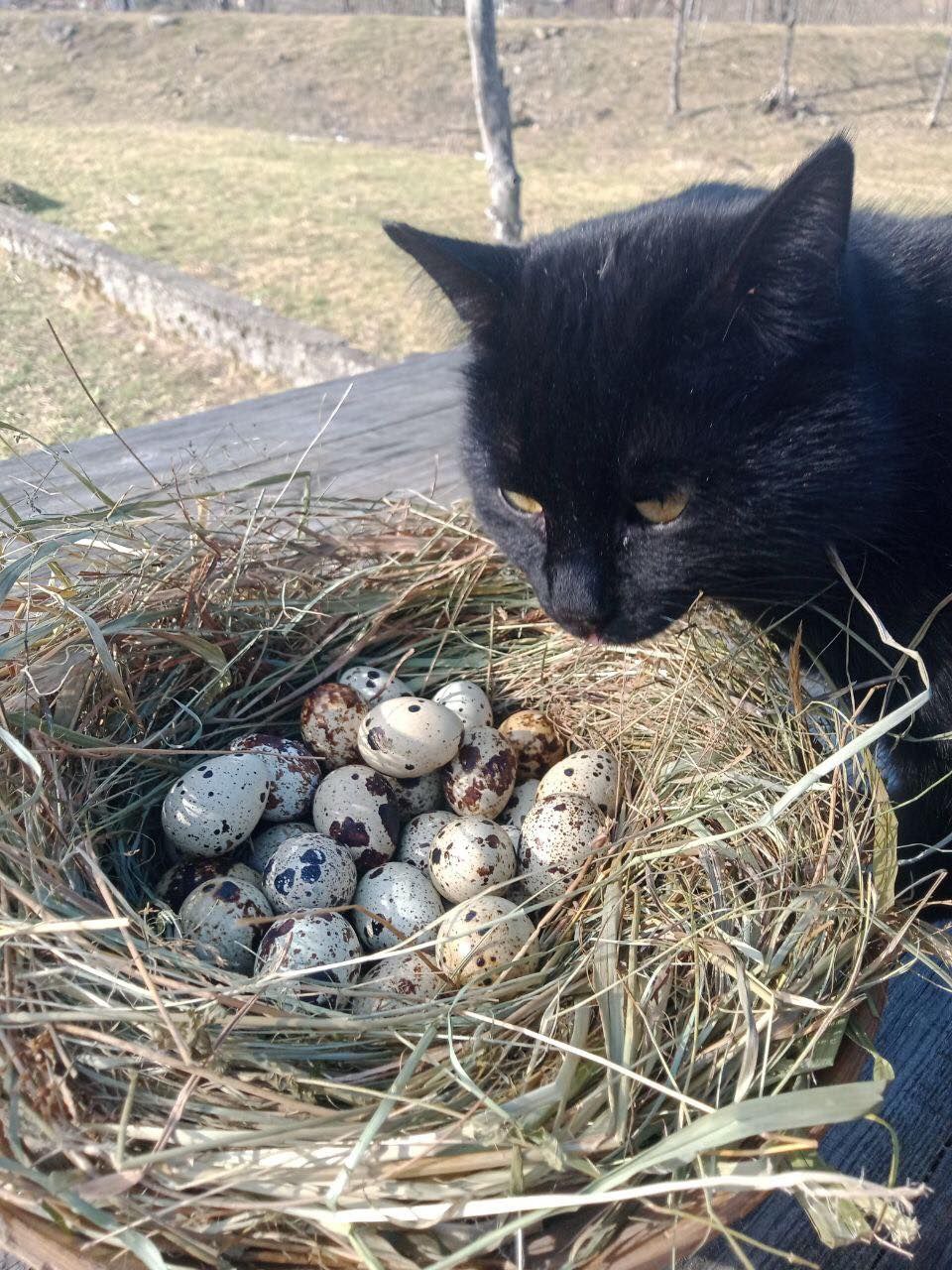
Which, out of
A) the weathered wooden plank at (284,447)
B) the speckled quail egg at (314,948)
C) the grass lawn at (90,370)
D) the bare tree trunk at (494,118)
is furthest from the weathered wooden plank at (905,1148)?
the bare tree trunk at (494,118)

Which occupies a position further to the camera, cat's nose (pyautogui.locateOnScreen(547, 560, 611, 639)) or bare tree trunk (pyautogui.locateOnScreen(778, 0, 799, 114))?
bare tree trunk (pyautogui.locateOnScreen(778, 0, 799, 114))

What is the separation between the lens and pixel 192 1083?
0.78m

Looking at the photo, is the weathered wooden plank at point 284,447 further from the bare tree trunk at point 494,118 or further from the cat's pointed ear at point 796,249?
the bare tree trunk at point 494,118

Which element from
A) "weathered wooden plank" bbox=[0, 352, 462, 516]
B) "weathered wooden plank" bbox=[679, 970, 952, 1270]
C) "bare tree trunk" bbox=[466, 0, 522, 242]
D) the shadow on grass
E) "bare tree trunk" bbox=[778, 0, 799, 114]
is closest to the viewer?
"weathered wooden plank" bbox=[679, 970, 952, 1270]

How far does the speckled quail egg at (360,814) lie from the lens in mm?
1329

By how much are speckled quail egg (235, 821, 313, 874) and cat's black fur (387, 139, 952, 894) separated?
468mm

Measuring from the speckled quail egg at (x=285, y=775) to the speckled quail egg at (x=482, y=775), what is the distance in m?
0.20

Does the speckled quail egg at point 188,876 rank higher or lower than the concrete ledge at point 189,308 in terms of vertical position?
higher

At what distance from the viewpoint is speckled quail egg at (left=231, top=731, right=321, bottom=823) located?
1.36 meters

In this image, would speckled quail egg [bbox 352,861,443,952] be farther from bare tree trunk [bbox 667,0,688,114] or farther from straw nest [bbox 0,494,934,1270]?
bare tree trunk [bbox 667,0,688,114]

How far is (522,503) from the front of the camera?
136cm

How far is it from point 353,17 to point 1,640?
17.6 metres

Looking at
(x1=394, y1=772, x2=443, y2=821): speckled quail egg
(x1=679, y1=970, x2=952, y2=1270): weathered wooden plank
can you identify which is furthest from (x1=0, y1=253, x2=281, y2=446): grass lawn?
(x1=679, y1=970, x2=952, y2=1270): weathered wooden plank

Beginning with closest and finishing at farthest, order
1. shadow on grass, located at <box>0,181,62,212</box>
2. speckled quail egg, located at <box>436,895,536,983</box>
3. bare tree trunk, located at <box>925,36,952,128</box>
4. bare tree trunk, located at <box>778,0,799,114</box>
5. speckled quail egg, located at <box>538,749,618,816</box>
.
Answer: speckled quail egg, located at <box>436,895,536,983</box> < speckled quail egg, located at <box>538,749,618,816</box> < shadow on grass, located at <box>0,181,62,212</box> < bare tree trunk, located at <box>778,0,799,114</box> < bare tree trunk, located at <box>925,36,952,128</box>
